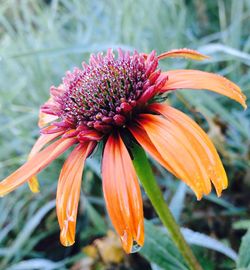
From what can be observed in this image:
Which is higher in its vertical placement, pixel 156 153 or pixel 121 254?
pixel 156 153

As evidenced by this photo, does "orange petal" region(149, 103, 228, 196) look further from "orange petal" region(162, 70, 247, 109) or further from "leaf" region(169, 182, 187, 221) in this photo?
"leaf" region(169, 182, 187, 221)

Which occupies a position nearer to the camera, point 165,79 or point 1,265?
point 165,79

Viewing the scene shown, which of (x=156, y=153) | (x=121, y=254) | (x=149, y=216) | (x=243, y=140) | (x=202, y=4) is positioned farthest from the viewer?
(x=202, y=4)

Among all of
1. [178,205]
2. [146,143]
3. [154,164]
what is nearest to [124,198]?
[146,143]

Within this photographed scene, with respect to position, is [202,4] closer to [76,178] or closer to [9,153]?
[9,153]

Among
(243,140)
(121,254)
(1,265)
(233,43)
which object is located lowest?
(1,265)

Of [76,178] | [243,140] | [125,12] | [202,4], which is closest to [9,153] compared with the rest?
[125,12]

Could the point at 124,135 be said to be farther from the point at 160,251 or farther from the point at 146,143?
the point at 160,251

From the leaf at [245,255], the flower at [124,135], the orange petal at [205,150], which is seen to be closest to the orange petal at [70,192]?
the flower at [124,135]
